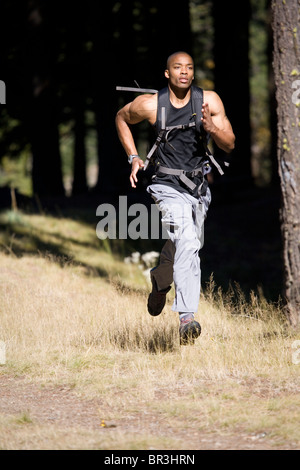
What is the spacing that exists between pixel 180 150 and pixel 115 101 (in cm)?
1306

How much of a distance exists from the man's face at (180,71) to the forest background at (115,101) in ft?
18.1

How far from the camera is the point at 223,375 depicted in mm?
6125

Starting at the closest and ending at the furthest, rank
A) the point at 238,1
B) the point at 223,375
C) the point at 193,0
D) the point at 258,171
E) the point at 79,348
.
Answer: the point at 223,375, the point at 79,348, the point at 238,1, the point at 193,0, the point at 258,171

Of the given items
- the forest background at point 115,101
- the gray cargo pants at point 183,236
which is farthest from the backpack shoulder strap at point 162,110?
the forest background at point 115,101

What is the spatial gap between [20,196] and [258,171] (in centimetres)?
3384

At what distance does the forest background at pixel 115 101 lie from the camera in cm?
1466

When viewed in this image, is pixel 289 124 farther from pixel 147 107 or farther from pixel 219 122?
pixel 147 107

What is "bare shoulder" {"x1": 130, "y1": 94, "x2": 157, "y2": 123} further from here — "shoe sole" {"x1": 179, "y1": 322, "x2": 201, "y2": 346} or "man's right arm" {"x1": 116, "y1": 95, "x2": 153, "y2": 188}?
"shoe sole" {"x1": 179, "y1": 322, "x2": 201, "y2": 346}


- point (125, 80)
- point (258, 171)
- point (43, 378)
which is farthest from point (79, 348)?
point (258, 171)

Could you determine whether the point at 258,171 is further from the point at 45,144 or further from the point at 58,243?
the point at 58,243

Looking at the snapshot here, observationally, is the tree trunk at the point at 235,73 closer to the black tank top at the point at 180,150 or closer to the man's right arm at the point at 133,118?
the man's right arm at the point at 133,118

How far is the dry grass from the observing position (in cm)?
484

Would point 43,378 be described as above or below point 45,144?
below

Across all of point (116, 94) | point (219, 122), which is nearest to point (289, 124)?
point (219, 122)
